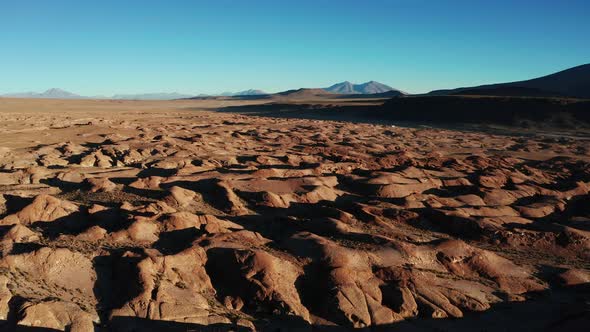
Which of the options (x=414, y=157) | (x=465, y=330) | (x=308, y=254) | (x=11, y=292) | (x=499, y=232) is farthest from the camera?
(x=414, y=157)

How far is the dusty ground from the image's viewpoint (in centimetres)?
1314

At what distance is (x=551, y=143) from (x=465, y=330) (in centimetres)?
4533

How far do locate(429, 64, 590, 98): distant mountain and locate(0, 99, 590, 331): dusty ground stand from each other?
91089 millimetres

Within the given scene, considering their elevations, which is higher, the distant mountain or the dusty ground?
the distant mountain

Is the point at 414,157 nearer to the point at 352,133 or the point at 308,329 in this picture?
the point at 352,133

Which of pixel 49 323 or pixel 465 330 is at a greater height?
pixel 49 323

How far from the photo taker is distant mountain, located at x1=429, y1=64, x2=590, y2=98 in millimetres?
112375

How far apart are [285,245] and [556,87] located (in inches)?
6172

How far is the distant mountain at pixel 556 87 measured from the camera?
112375 millimetres

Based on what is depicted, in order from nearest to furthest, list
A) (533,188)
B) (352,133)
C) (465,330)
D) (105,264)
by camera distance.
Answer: (465,330)
(105,264)
(533,188)
(352,133)

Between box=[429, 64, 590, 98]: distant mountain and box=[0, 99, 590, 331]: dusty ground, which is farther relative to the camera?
box=[429, 64, 590, 98]: distant mountain

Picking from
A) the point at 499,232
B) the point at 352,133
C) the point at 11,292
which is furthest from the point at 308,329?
the point at 352,133

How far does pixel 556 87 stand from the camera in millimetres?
142000

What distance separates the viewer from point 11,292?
12.0 meters
